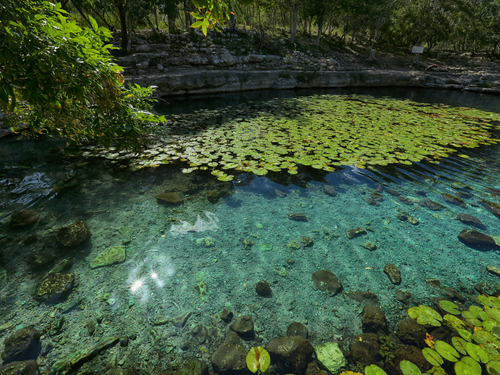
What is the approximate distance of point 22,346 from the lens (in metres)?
1.85

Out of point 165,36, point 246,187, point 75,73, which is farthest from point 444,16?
point 75,73

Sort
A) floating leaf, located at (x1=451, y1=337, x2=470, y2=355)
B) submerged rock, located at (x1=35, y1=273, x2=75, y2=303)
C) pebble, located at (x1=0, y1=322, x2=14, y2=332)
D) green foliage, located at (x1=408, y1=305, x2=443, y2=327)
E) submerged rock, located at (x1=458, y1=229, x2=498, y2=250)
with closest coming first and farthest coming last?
1. floating leaf, located at (x1=451, y1=337, x2=470, y2=355)
2. pebble, located at (x1=0, y1=322, x2=14, y2=332)
3. green foliage, located at (x1=408, y1=305, x2=443, y2=327)
4. submerged rock, located at (x1=35, y1=273, x2=75, y2=303)
5. submerged rock, located at (x1=458, y1=229, x2=498, y2=250)

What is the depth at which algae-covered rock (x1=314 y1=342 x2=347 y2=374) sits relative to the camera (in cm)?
182

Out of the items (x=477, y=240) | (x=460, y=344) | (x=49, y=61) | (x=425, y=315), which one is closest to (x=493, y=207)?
(x=477, y=240)

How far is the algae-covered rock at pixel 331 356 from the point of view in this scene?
71.6 inches

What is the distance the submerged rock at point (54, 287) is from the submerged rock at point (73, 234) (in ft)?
1.59

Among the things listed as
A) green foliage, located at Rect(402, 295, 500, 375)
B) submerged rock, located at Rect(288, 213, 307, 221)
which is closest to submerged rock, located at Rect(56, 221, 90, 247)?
submerged rock, located at Rect(288, 213, 307, 221)

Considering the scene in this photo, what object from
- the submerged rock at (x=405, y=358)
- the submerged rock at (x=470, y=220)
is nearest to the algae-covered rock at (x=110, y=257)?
the submerged rock at (x=405, y=358)

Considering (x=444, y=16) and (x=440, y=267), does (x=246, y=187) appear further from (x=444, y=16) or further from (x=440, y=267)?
(x=444, y=16)

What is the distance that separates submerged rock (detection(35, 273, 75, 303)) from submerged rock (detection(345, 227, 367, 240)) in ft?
11.4

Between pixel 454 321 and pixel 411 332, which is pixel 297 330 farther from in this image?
pixel 454 321

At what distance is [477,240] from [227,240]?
3458mm

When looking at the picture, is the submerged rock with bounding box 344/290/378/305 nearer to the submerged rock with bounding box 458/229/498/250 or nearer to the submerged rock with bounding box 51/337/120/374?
the submerged rock with bounding box 458/229/498/250

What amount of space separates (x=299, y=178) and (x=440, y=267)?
256cm
